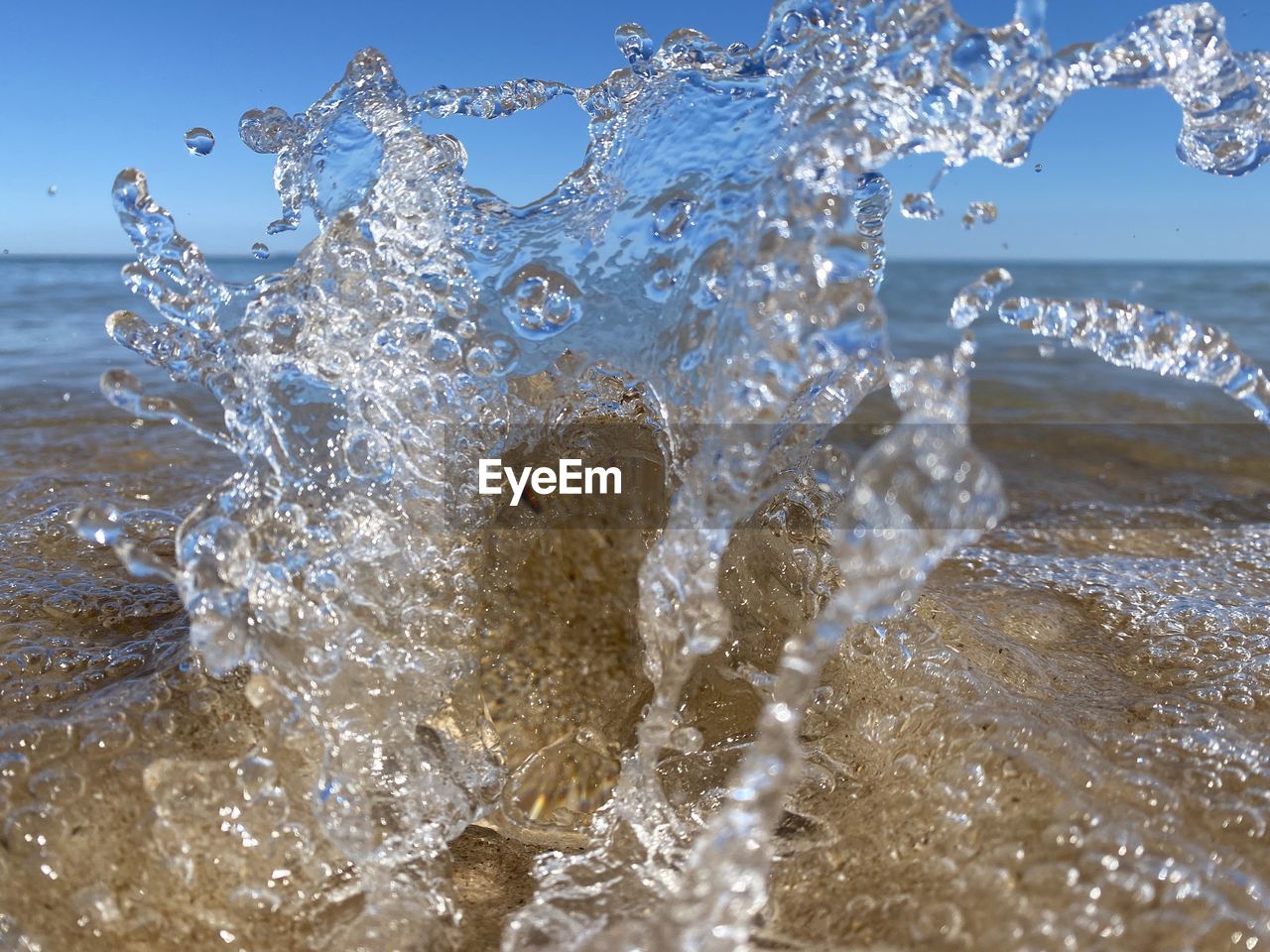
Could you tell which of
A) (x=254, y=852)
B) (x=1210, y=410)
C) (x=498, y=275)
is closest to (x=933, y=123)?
(x=498, y=275)

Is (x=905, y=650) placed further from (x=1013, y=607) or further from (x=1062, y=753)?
(x=1013, y=607)

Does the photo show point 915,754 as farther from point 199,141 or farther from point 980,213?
point 199,141

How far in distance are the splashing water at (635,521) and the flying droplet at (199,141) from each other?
0.20 meters

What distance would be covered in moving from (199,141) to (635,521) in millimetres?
1340

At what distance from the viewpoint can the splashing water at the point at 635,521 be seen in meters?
1.33

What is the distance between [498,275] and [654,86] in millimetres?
537

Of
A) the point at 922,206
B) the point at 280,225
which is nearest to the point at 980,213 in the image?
the point at 922,206

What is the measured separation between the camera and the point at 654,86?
7.00 ft

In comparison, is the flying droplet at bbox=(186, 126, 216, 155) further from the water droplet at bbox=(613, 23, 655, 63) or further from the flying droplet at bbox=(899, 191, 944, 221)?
the flying droplet at bbox=(899, 191, 944, 221)

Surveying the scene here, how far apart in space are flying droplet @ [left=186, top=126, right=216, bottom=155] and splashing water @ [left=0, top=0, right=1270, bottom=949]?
0.20 m

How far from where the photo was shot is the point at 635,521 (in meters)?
1.90

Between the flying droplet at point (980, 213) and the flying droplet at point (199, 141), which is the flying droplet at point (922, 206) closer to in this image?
the flying droplet at point (980, 213)

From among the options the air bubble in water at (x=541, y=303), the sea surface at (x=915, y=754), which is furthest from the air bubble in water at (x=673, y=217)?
the sea surface at (x=915, y=754)

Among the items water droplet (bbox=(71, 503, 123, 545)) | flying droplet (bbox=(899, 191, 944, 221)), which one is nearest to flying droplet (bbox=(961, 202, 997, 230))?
flying droplet (bbox=(899, 191, 944, 221))
